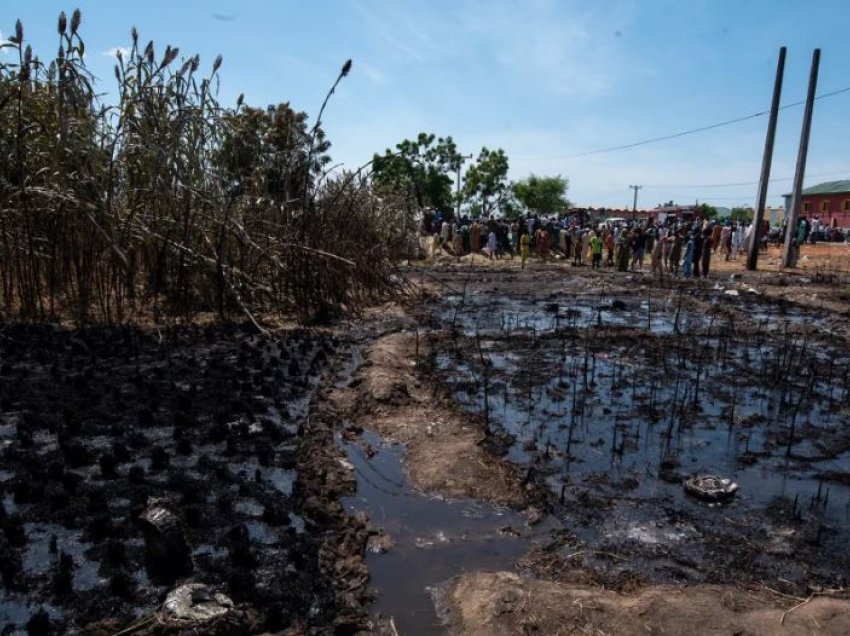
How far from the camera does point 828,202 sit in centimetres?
4541

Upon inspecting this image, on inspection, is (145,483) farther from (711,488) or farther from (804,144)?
(804,144)

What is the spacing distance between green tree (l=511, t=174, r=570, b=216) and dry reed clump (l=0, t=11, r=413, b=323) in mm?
43991

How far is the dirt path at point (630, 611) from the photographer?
2873 mm

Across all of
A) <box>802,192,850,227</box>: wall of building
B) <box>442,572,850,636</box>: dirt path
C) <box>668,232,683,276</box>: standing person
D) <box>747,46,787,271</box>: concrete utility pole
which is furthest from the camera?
<box>802,192,850,227</box>: wall of building

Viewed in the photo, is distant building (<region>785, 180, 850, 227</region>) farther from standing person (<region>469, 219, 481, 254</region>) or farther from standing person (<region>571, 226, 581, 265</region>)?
standing person (<region>469, 219, 481, 254</region>)

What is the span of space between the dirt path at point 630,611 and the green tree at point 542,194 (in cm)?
5019

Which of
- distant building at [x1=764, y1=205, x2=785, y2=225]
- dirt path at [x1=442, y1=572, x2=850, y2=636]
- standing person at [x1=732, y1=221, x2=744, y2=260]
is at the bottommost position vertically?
dirt path at [x1=442, y1=572, x2=850, y2=636]

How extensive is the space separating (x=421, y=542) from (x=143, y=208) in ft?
20.9

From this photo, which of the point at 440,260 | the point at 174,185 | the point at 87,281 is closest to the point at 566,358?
the point at 174,185

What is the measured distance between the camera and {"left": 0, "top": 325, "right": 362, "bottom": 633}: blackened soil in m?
3.02

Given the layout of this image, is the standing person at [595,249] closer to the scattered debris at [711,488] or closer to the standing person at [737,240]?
the standing person at [737,240]

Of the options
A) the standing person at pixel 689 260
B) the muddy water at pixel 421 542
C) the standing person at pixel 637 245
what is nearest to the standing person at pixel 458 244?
the standing person at pixel 637 245

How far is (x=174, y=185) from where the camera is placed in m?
8.38

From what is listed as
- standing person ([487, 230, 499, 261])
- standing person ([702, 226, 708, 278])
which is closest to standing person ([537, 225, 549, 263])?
standing person ([487, 230, 499, 261])
